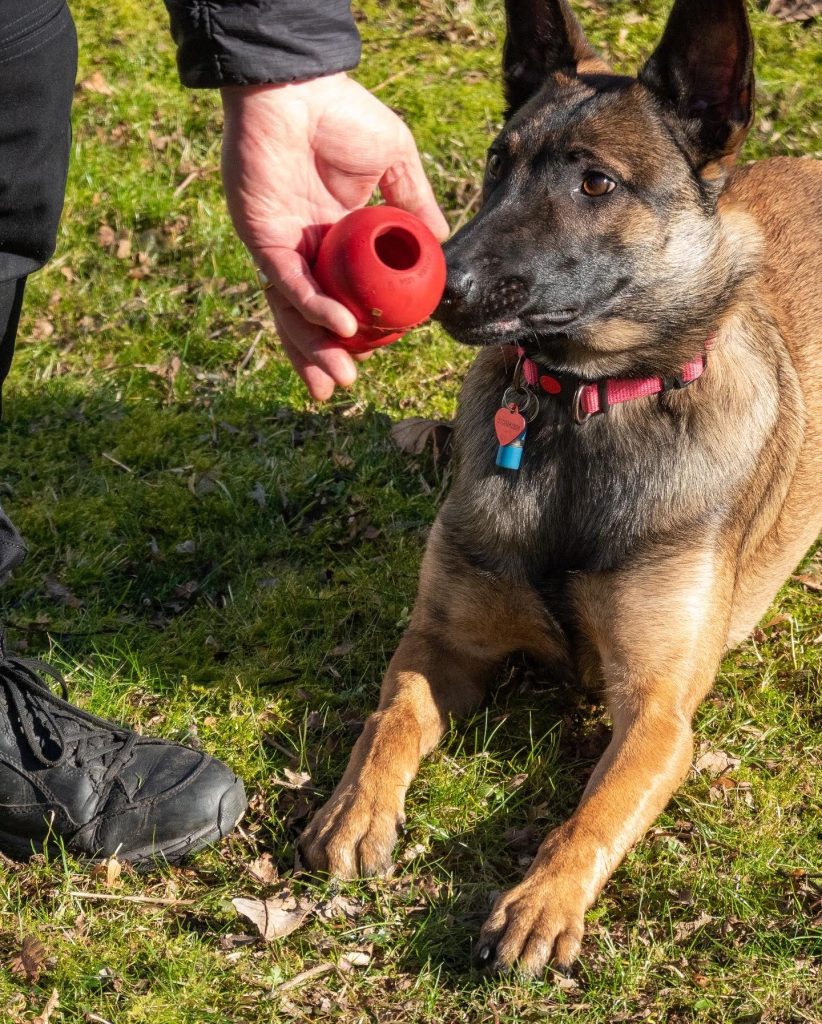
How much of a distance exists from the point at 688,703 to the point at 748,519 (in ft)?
2.29

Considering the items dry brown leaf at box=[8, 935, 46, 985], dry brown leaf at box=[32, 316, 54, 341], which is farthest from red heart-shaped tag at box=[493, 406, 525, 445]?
dry brown leaf at box=[32, 316, 54, 341]

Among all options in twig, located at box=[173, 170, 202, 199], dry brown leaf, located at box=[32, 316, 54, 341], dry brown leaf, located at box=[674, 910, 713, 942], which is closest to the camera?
dry brown leaf, located at box=[674, 910, 713, 942]

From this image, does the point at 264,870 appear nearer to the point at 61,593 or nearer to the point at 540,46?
the point at 61,593

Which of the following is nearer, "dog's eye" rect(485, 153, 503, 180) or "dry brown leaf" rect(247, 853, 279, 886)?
"dry brown leaf" rect(247, 853, 279, 886)

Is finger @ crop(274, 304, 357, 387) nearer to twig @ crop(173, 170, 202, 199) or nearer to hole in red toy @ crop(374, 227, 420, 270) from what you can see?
hole in red toy @ crop(374, 227, 420, 270)

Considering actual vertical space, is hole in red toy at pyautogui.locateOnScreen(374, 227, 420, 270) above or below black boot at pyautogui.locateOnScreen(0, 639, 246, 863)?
above

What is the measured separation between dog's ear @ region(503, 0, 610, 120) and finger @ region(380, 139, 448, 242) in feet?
2.63

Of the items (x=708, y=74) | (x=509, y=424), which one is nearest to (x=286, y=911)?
(x=509, y=424)

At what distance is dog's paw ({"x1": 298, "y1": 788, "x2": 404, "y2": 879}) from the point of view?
3314 mm

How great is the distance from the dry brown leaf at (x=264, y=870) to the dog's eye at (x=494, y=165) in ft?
7.04

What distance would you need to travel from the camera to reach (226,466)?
17.2 feet

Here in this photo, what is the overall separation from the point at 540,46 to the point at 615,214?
0.83m

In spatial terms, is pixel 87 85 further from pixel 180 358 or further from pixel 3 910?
pixel 3 910

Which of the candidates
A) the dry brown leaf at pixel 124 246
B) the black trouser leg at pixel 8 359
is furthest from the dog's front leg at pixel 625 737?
the dry brown leaf at pixel 124 246
